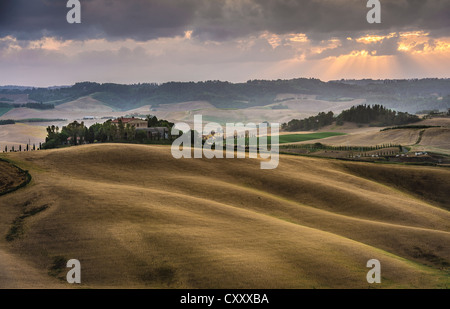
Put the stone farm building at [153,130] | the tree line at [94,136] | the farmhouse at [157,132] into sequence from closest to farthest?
1. the tree line at [94,136]
2. the stone farm building at [153,130]
3. the farmhouse at [157,132]

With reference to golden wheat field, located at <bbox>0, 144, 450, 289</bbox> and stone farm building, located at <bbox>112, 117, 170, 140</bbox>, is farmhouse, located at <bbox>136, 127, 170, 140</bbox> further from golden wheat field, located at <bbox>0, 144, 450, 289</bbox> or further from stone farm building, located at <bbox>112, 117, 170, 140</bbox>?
golden wheat field, located at <bbox>0, 144, 450, 289</bbox>

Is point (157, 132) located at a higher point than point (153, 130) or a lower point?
lower

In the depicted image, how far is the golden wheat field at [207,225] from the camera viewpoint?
32625mm

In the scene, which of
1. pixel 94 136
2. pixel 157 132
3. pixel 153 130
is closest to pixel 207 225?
pixel 94 136

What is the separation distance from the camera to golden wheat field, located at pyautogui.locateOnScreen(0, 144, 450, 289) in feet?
107

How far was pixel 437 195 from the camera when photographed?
71125mm

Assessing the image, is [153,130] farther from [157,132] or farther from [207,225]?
[207,225]

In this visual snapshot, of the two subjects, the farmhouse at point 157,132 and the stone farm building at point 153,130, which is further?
the farmhouse at point 157,132

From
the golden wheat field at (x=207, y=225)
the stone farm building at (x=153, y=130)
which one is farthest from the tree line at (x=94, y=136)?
the golden wheat field at (x=207, y=225)

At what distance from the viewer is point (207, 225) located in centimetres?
4169

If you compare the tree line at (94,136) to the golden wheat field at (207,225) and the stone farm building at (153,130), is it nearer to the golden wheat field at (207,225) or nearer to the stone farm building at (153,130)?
the stone farm building at (153,130)

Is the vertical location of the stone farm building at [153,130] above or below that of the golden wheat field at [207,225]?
above

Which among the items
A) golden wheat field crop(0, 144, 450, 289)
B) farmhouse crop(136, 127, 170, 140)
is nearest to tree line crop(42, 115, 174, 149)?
farmhouse crop(136, 127, 170, 140)
